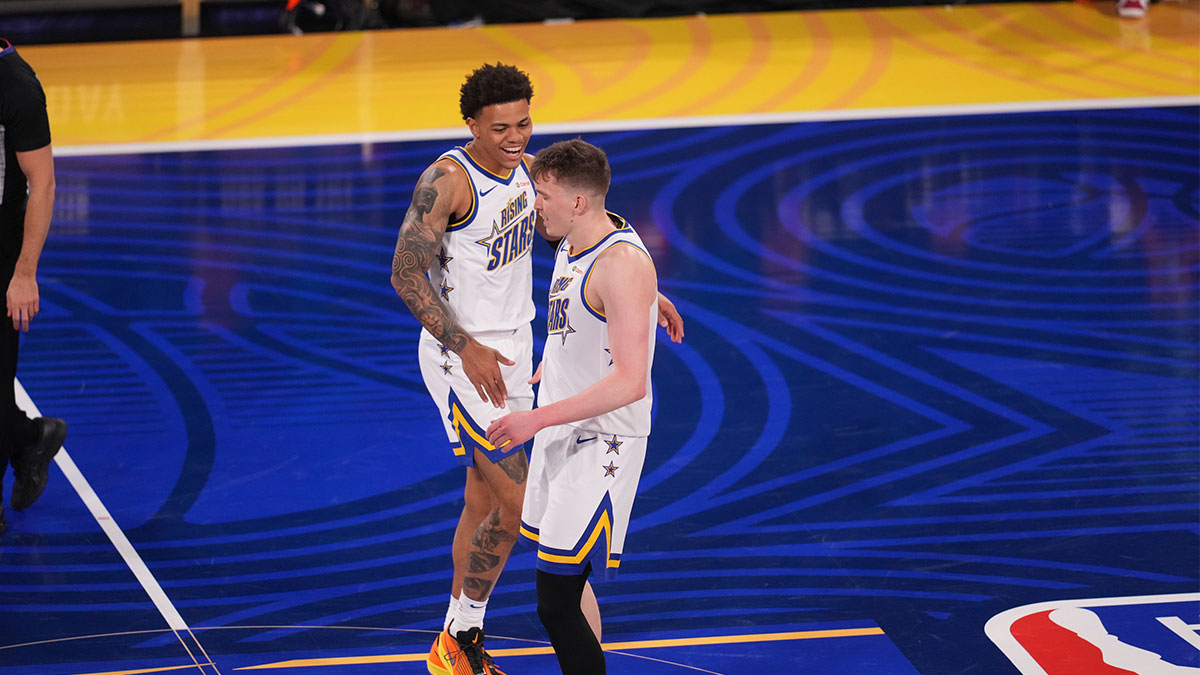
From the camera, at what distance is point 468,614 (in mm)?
4156

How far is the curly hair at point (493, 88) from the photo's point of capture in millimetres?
3988

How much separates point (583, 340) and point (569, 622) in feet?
2.56

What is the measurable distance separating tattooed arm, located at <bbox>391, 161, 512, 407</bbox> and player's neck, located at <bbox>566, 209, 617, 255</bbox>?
0.46 metres

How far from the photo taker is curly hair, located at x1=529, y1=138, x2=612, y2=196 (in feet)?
11.8

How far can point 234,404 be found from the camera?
20.5 feet

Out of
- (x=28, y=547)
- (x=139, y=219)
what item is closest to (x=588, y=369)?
(x=28, y=547)

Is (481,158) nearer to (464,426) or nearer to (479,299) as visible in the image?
(479,299)

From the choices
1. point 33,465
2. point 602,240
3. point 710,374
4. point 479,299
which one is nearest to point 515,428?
point 602,240

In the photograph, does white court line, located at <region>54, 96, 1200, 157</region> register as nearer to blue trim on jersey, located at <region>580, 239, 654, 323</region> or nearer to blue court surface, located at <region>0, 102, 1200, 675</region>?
blue court surface, located at <region>0, 102, 1200, 675</region>

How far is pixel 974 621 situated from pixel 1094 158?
585 cm

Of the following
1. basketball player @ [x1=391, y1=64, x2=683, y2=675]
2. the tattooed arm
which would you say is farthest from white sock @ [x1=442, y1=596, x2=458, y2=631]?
the tattooed arm

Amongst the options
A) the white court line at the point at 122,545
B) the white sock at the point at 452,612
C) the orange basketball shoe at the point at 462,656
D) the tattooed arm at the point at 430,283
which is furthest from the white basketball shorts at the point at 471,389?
the white court line at the point at 122,545

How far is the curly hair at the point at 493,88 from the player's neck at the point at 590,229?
1.85 ft

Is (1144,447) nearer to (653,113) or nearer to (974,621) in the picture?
(974,621)
